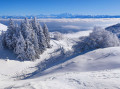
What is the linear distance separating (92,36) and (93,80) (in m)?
17.9

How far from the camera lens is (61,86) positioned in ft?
33.2

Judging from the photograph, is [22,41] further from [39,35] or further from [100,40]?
Result: [100,40]

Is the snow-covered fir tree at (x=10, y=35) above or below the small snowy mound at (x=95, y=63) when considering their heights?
above

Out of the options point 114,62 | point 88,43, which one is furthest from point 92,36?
point 114,62

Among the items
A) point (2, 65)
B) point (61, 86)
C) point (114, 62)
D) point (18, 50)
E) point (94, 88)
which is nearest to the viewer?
point (94, 88)

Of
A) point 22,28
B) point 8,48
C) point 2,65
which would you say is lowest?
point 2,65

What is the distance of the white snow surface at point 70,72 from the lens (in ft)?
33.8

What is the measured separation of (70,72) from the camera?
15523 millimetres

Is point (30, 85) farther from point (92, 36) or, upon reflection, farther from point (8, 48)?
point (8, 48)

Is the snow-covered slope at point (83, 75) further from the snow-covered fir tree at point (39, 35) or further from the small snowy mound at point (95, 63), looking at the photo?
the snow-covered fir tree at point (39, 35)

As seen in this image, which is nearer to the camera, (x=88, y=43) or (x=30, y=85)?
(x=30, y=85)

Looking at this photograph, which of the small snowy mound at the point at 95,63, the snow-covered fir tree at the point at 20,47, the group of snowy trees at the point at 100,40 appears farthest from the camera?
the snow-covered fir tree at the point at 20,47

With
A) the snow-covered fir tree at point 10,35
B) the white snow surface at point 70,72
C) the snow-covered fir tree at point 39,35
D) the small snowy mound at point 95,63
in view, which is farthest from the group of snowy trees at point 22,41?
the small snowy mound at point 95,63

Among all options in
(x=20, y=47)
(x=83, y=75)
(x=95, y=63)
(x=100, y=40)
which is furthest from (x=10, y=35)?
(x=83, y=75)
